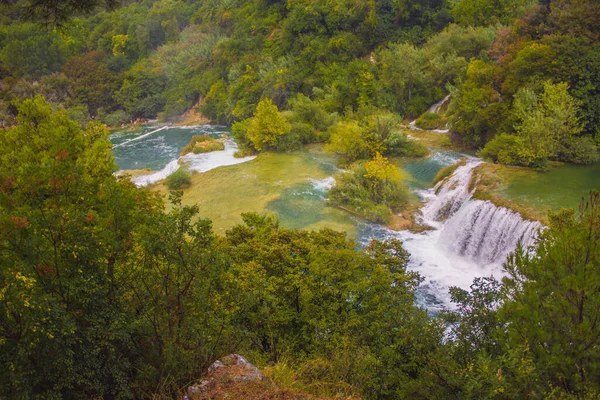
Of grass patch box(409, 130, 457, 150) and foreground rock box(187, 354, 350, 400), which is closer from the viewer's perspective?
foreground rock box(187, 354, 350, 400)

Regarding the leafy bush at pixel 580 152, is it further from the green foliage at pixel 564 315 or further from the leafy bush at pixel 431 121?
the green foliage at pixel 564 315

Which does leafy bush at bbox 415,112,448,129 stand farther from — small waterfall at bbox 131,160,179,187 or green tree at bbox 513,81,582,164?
small waterfall at bbox 131,160,179,187

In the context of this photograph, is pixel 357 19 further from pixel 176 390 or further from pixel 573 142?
pixel 176 390

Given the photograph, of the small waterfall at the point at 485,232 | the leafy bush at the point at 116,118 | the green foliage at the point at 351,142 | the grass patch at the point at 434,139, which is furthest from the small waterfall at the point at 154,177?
the leafy bush at the point at 116,118

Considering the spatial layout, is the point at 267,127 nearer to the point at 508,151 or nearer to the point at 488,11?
the point at 508,151

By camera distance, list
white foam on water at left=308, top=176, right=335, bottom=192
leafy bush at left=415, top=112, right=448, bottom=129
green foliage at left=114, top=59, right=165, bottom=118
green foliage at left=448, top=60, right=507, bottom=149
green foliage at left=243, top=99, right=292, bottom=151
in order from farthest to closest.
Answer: green foliage at left=114, top=59, right=165, bottom=118 → leafy bush at left=415, top=112, right=448, bottom=129 → green foliage at left=243, top=99, right=292, bottom=151 → green foliage at left=448, top=60, right=507, bottom=149 → white foam on water at left=308, top=176, right=335, bottom=192

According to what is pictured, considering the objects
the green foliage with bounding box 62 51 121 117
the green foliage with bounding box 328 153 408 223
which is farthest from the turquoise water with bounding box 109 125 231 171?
the green foliage with bounding box 328 153 408 223

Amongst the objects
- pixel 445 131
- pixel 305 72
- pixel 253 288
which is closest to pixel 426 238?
pixel 253 288
